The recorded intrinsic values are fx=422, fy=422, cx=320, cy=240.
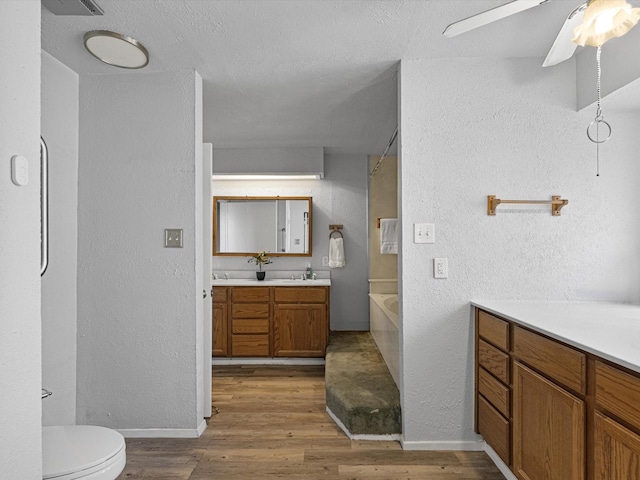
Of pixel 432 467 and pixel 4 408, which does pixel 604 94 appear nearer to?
pixel 432 467

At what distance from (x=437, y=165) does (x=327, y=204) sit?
241 cm

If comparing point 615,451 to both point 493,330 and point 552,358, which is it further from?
point 493,330

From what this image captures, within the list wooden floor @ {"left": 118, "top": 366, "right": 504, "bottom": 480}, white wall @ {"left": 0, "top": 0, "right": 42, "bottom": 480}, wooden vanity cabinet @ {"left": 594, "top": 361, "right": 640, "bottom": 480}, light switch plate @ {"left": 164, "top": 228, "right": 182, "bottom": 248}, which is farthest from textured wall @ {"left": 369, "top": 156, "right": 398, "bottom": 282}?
white wall @ {"left": 0, "top": 0, "right": 42, "bottom": 480}

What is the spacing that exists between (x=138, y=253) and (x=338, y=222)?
259 centimetres

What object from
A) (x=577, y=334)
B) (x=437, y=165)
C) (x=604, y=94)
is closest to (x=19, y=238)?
(x=577, y=334)

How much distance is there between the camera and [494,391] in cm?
214

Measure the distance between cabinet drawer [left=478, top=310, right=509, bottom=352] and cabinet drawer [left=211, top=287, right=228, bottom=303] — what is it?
2647mm

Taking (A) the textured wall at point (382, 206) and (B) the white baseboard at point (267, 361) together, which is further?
(A) the textured wall at point (382, 206)

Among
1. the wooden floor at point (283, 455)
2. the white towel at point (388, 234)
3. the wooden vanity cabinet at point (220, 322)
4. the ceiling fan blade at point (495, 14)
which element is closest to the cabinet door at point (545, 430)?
the wooden floor at point (283, 455)

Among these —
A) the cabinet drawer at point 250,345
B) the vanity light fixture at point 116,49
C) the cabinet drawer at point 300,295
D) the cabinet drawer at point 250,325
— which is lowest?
the cabinet drawer at point 250,345

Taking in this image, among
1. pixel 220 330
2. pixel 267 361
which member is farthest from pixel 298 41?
pixel 267 361

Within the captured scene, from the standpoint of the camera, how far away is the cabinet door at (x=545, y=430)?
4.79 feet

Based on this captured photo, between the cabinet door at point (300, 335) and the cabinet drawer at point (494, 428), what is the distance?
2.10 m

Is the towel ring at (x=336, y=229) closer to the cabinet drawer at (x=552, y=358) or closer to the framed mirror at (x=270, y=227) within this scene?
the framed mirror at (x=270, y=227)
